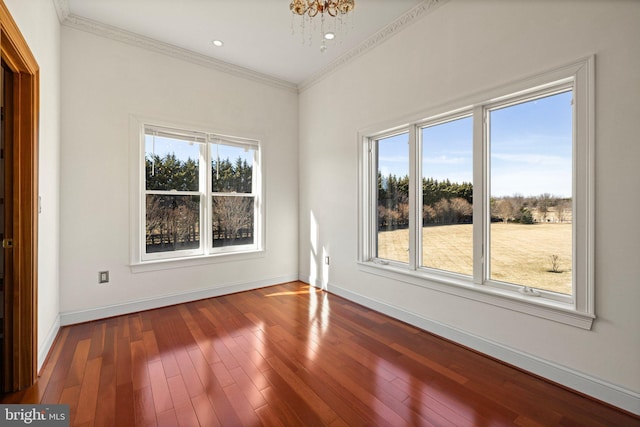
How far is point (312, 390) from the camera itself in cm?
196

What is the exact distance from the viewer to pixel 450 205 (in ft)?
9.37

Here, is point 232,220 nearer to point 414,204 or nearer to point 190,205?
point 190,205

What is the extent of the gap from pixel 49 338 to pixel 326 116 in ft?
12.7

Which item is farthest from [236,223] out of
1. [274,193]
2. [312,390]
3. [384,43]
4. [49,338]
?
[384,43]

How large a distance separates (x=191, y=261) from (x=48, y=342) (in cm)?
153

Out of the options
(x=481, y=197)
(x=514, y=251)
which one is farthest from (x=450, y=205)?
(x=514, y=251)

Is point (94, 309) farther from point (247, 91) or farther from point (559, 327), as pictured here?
point (559, 327)

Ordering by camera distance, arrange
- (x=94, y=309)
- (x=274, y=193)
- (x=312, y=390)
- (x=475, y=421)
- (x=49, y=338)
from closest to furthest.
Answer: (x=475, y=421), (x=312, y=390), (x=49, y=338), (x=94, y=309), (x=274, y=193)

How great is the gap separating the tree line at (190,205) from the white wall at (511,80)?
149 cm

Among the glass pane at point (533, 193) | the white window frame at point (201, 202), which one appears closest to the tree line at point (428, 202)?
the glass pane at point (533, 193)

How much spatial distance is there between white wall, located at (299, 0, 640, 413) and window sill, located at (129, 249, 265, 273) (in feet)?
4.56

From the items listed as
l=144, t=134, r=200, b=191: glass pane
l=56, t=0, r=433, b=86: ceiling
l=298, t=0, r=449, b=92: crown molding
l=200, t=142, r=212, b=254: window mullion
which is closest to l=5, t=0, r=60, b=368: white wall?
l=56, t=0, r=433, b=86: ceiling

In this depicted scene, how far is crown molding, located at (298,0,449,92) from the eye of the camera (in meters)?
2.81

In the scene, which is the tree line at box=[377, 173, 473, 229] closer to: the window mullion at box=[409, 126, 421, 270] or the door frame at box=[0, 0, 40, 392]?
the window mullion at box=[409, 126, 421, 270]
